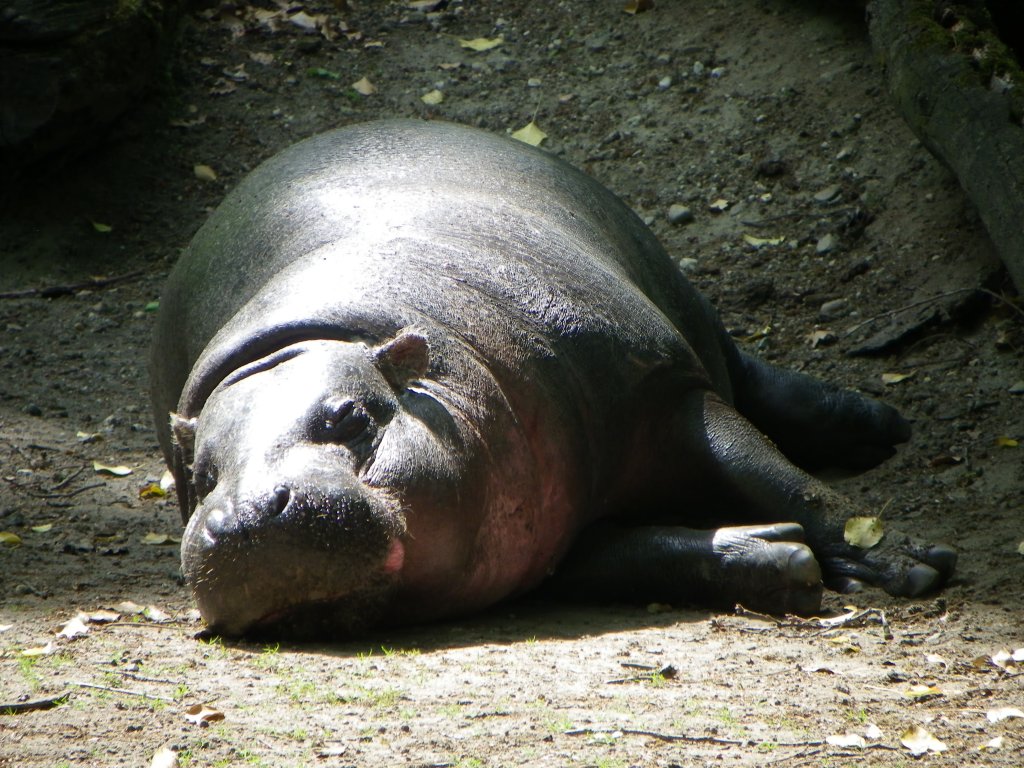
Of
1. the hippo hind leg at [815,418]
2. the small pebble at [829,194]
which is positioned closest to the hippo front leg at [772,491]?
the hippo hind leg at [815,418]

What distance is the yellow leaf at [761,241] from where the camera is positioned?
7.68 metres

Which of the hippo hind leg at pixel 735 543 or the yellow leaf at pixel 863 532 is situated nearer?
the hippo hind leg at pixel 735 543

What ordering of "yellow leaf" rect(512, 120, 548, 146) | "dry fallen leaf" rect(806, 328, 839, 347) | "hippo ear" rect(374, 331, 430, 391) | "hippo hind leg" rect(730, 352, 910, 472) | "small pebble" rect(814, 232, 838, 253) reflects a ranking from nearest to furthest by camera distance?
"hippo ear" rect(374, 331, 430, 391), "hippo hind leg" rect(730, 352, 910, 472), "dry fallen leaf" rect(806, 328, 839, 347), "small pebble" rect(814, 232, 838, 253), "yellow leaf" rect(512, 120, 548, 146)

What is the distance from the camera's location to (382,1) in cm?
1038

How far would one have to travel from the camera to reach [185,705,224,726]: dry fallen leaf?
115 inches

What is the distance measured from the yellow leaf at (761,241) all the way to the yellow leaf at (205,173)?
12.0ft

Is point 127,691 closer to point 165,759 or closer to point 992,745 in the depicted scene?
point 165,759

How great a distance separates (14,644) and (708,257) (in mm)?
4921

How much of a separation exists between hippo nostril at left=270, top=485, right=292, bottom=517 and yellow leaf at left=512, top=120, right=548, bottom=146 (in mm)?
5570

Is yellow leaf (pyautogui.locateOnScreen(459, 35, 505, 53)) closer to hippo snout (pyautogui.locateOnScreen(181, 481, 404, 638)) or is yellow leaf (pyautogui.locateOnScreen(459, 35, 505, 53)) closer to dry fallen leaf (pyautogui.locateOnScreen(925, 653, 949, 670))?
hippo snout (pyautogui.locateOnScreen(181, 481, 404, 638))

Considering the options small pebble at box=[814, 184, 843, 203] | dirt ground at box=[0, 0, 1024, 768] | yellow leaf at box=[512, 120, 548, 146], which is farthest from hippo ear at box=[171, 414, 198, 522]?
yellow leaf at box=[512, 120, 548, 146]

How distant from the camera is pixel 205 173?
9211 mm

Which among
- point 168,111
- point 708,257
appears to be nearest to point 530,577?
point 708,257

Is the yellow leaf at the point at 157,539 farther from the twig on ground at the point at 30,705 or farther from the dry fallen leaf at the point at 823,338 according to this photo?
the dry fallen leaf at the point at 823,338
